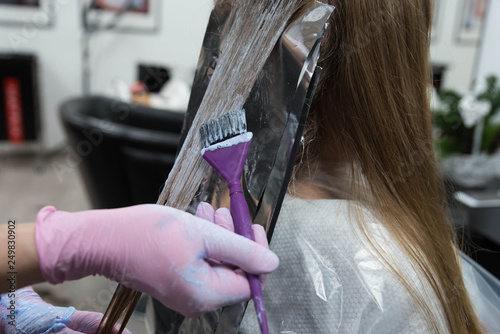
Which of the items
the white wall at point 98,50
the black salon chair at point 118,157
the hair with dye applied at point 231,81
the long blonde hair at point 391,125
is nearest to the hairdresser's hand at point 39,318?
the hair with dye applied at point 231,81

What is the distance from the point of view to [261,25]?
591 millimetres

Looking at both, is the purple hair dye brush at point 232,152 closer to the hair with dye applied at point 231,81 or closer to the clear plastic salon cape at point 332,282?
the hair with dye applied at point 231,81

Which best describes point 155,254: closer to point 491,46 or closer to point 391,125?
point 391,125

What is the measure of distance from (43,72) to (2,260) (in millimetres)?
3348

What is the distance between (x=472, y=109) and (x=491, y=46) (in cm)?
67

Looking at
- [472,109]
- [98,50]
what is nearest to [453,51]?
[472,109]

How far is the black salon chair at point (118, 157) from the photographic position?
169cm

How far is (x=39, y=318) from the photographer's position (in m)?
0.58

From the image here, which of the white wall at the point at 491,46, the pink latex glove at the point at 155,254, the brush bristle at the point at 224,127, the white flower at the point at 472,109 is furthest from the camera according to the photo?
the white wall at the point at 491,46

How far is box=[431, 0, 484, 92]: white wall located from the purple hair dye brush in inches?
65.2

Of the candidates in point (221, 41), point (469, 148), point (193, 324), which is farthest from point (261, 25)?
point (469, 148)

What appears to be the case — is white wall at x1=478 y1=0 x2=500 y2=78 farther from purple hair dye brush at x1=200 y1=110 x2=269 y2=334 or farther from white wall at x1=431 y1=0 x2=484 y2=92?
purple hair dye brush at x1=200 y1=110 x2=269 y2=334

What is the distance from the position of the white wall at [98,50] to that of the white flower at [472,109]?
2.21m

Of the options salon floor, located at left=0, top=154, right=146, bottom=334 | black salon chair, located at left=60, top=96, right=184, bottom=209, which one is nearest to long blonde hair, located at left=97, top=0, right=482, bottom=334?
black salon chair, located at left=60, top=96, right=184, bottom=209
